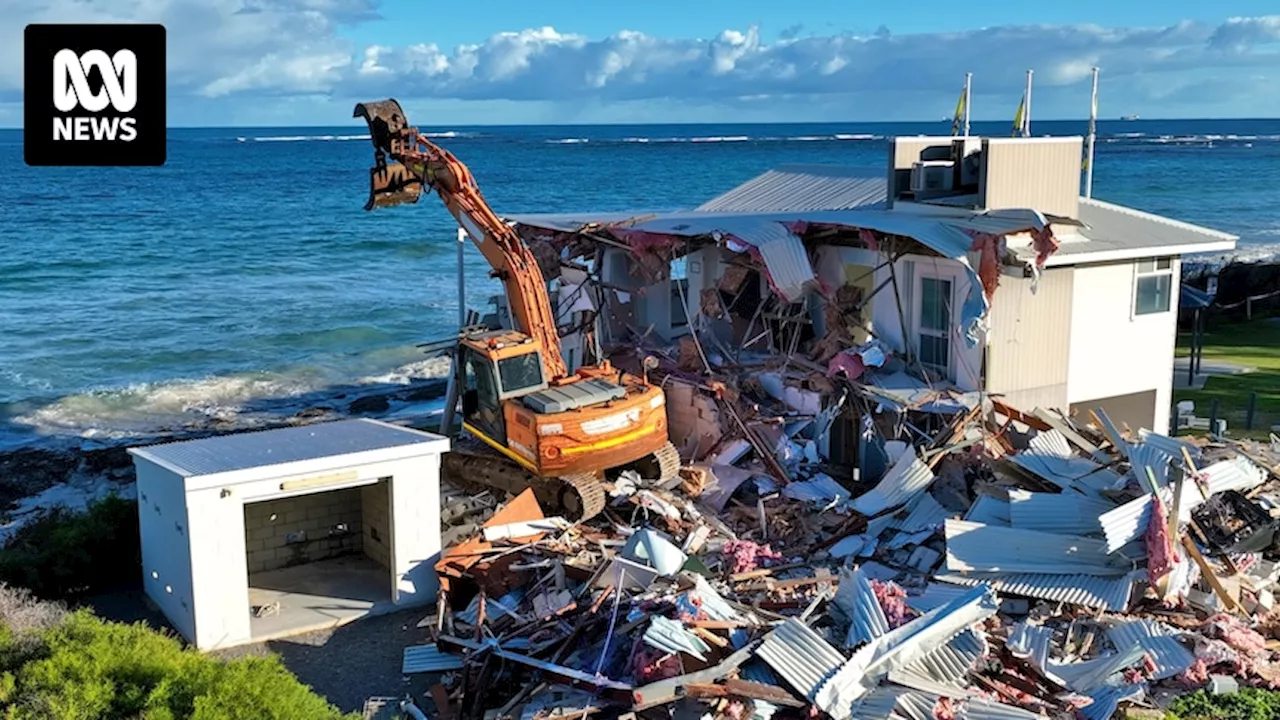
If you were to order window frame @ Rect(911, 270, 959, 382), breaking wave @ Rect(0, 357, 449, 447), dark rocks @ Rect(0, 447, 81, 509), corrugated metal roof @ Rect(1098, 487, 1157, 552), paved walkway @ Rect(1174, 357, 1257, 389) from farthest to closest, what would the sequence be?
breaking wave @ Rect(0, 357, 449, 447) < paved walkway @ Rect(1174, 357, 1257, 389) < dark rocks @ Rect(0, 447, 81, 509) < window frame @ Rect(911, 270, 959, 382) < corrugated metal roof @ Rect(1098, 487, 1157, 552)

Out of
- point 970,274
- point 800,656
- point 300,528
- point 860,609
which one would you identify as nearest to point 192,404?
point 300,528

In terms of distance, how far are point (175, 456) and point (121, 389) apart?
71.4 ft

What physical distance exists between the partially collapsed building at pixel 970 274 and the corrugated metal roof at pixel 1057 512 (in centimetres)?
350

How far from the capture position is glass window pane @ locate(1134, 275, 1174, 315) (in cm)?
2020

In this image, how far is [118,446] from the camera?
28.5 meters

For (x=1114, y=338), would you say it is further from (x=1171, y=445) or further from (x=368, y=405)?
(x=368, y=405)

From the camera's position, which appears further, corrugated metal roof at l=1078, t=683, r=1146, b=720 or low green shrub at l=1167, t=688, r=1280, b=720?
low green shrub at l=1167, t=688, r=1280, b=720

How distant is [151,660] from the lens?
1074cm

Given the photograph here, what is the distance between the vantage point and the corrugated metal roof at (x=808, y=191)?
23000 mm

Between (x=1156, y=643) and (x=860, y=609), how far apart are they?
3.35 metres

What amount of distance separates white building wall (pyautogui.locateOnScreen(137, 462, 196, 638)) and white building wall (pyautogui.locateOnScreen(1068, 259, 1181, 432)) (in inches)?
540

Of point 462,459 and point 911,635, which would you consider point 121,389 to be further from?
point 911,635

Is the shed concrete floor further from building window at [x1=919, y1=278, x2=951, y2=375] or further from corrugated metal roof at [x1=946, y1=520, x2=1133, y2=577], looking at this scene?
building window at [x1=919, y1=278, x2=951, y2=375]

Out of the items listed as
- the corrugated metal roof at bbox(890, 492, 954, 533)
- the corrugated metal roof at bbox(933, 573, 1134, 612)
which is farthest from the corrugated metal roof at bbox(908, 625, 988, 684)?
the corrugated metal roof at bbox(890, 492, 954, 533)
